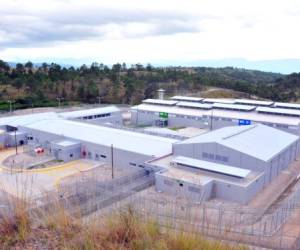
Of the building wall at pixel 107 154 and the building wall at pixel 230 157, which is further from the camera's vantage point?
the building wall at pixel 107 154

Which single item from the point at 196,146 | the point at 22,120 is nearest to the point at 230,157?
the point at 196,146

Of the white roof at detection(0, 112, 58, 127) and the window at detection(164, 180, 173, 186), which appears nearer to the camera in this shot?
the window at detection(164, 180, 173, 186)

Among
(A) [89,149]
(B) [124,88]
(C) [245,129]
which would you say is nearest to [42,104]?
(B) [124,88]

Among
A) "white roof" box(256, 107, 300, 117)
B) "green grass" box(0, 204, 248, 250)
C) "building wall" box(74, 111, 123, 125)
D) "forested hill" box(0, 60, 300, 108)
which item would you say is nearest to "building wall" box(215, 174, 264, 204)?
"green grass" box(0, 204, 248, 250)

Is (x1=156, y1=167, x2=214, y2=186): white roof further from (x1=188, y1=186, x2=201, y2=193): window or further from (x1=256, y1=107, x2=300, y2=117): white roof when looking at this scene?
(x1=256, y1=107, x2=300, y2=117): white roof

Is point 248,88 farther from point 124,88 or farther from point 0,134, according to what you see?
point 0,134

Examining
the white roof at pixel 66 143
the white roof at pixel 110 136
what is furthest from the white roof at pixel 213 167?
Result: the white roof at pixel 66 143

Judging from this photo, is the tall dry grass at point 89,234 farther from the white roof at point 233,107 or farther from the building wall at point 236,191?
the white roof at point 233,107
